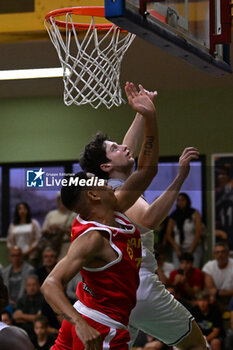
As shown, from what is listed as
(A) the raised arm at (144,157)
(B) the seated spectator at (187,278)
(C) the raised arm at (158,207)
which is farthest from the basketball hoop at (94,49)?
(B) the seated spectator at (187,278)

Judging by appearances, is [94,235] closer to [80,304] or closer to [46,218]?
[80,304]

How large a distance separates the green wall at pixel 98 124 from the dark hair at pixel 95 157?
13.1 ft

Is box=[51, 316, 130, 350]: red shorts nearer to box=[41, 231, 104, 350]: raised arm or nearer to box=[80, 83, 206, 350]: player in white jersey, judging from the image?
box=[41, 231, 104, 350]: raised arm

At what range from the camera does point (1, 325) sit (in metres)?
4.08

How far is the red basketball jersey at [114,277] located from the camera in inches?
147

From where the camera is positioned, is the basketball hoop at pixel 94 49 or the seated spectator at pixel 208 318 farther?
the seated spectator at pixel 208 318

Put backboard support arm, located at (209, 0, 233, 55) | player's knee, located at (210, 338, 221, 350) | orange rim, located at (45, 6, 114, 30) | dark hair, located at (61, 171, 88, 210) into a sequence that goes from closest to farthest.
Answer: dark hair, located at (61, 171, 88, 210) → backboard support arm, located at (209, 0, 233, 55) → orange rim, located at (45, 6, 114, 30) → player's knee, located at (210, 338, 221, 350)

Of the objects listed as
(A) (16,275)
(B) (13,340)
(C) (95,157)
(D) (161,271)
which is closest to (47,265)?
(A) (16,275)

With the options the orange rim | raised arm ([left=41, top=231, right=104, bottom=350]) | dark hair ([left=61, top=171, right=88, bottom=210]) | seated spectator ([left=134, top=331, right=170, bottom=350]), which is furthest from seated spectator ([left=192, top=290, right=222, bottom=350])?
raised arm ([left=41, top=231, right=104, bottom=350])

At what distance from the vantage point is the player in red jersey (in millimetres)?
3617

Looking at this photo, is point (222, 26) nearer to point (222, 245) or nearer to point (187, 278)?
point (187, 278)

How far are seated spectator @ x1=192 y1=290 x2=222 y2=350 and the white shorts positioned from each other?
9.91 ft

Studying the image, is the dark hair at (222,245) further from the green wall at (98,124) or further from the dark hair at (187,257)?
the green wall at (98,124)

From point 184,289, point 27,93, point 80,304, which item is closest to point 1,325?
point 80,304
